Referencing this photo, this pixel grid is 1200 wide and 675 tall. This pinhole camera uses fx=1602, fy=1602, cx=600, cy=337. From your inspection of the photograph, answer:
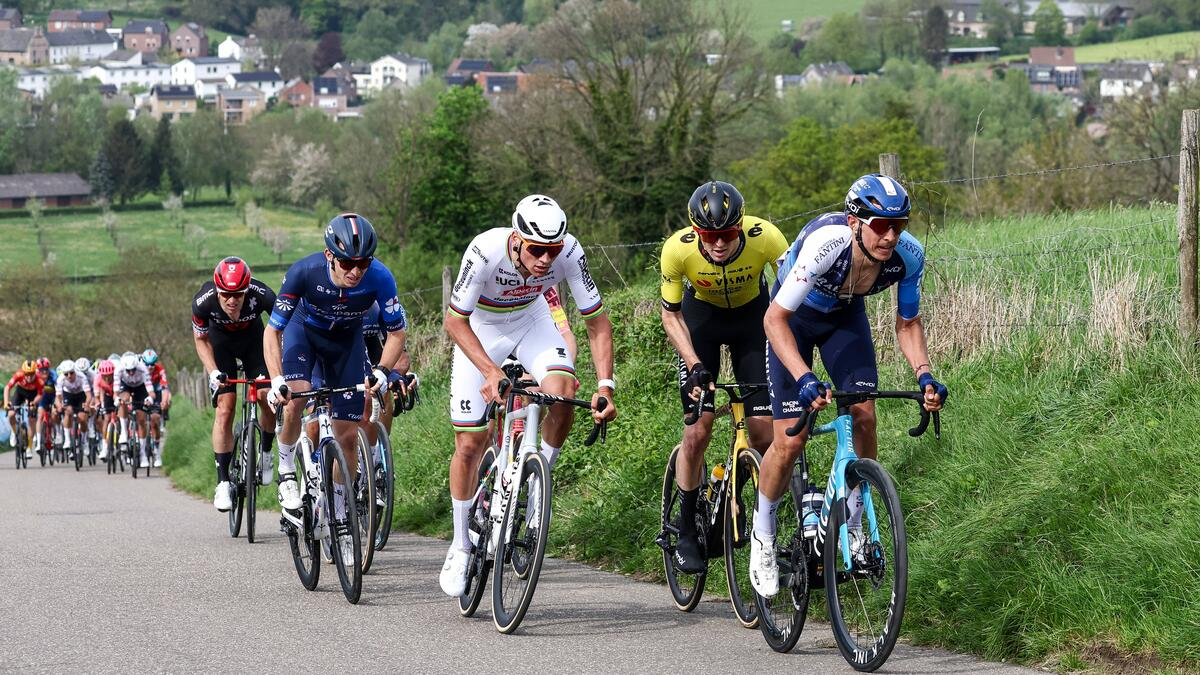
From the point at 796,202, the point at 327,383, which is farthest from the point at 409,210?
the point at 327,383

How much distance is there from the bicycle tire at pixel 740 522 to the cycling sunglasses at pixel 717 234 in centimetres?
103

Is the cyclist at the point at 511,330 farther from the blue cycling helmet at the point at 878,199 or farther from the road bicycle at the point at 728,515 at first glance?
the blue cycling helmet at the point at 878,199

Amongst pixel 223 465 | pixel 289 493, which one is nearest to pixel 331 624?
pixel 289 493

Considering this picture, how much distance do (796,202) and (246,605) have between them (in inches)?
2578

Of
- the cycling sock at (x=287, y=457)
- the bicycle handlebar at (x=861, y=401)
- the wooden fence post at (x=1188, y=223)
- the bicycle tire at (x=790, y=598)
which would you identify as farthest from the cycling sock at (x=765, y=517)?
the cycling sock at (x=287, y=457)

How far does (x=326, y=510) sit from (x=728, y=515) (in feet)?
8.14

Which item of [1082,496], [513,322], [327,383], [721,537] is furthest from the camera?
[327,383]

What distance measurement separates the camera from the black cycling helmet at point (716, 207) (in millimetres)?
7574

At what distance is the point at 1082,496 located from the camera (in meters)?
7.34

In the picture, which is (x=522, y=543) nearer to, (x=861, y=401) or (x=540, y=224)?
(x=540, y=224)

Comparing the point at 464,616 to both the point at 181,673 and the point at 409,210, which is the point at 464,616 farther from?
the point at 409,210

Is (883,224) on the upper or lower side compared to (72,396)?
upper

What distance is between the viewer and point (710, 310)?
8305 mm

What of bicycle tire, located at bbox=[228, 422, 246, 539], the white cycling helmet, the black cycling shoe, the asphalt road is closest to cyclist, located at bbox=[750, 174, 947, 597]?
the asphalt road
